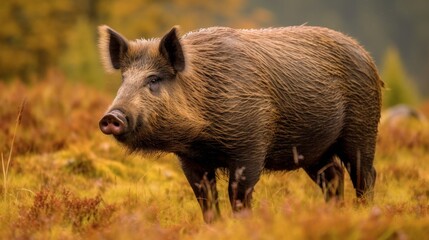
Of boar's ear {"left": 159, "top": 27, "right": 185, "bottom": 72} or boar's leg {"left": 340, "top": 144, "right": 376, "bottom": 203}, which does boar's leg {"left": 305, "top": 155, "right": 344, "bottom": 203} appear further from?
boar's ear {"left": 159, "top": 27, "right": 185, "bottom": 72}

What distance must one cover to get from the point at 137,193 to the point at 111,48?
4.94 feet

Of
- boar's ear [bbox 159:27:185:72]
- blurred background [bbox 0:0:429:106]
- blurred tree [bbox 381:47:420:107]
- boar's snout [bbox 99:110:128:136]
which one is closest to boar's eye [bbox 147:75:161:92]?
boar's ear [bbox 159:27:185:72]

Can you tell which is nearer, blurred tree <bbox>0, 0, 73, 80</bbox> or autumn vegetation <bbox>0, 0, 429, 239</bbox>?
autumn vegetation <bbox>0, 0, 429, 239</bbox>

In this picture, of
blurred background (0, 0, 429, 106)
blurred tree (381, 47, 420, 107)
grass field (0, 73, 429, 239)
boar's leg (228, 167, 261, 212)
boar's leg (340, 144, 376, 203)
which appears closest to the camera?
grass field (0, 73, 429, 239)

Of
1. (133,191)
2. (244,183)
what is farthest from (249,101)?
(133,191)

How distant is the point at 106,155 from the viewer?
8672 mm

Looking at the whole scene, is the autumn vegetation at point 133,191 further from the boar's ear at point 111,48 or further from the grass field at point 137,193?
the boar's ear at point 111,48

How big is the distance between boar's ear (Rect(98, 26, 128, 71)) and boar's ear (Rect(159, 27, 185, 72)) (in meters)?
0.36

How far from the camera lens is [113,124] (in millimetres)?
4754

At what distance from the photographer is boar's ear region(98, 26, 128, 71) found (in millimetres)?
5613

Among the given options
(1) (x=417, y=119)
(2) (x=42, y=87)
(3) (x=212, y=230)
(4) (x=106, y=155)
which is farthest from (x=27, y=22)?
(3) (x=212, y=230)

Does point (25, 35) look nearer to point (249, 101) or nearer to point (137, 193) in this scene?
point (137, 193)

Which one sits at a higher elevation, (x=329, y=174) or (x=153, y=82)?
(x=153, y=82)

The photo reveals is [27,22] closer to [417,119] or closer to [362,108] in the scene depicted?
[417,119]
